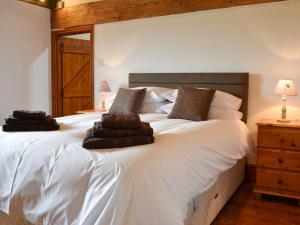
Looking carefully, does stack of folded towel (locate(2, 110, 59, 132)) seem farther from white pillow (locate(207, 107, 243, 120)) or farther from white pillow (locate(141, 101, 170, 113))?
white pillow (locate(207, 107, 243, 120))

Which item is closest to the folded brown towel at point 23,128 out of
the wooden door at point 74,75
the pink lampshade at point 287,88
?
the pink lampshade at point 287,88

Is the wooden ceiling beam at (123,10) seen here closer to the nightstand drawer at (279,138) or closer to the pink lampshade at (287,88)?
the pink lampshade at (287,88)

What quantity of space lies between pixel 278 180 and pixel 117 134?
6.08 feet

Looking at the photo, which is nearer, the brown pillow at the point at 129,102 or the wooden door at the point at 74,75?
the brown pillow at the point at 129,102

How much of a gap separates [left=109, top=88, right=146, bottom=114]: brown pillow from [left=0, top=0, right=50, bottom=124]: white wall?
1.97 meters

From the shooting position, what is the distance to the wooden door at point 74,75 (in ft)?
18.4

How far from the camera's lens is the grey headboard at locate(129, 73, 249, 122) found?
3.49 m

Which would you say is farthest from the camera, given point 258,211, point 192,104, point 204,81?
point 204,81

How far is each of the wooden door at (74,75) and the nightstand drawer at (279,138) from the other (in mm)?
3360

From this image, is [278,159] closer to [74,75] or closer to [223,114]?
[223,114]

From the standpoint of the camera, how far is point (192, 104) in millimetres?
3201

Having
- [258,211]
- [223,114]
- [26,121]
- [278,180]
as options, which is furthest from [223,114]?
[26,121]

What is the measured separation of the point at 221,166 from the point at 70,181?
1195 mm

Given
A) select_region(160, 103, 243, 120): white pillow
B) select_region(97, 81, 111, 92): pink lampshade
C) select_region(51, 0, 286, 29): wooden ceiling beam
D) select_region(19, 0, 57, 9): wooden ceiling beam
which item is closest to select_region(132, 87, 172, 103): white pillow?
select_region(160, 103, 243, 120): white pillow
